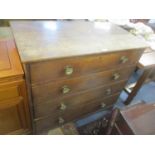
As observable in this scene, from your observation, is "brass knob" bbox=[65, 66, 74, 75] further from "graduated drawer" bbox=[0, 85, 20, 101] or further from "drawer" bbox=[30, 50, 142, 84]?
"graduated drawer" bbox=[0, 85, 20, 101]

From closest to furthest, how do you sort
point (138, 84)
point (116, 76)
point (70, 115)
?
point (116, 76), point (70, 115), point (138, 84)

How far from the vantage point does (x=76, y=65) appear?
84 centimetres

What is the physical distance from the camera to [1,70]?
751 mm

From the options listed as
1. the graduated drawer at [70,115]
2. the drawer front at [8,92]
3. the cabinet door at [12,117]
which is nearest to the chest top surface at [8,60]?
the drawer front at [8,92]

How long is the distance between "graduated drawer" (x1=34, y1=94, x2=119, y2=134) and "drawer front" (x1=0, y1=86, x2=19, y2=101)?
1.21 ft

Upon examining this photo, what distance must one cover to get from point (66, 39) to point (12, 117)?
69 cm

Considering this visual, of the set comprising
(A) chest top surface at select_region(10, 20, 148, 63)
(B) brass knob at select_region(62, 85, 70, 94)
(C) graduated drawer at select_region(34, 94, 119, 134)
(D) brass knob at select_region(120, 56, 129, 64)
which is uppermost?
(A) chest top surface at select_region(10, 20, 148, 63)

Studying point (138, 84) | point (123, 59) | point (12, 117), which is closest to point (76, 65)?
point (123, 59)

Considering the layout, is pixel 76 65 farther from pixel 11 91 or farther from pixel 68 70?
pixel 11 91

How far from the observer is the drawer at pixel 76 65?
2.46 feet

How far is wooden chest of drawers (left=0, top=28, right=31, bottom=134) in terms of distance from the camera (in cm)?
77

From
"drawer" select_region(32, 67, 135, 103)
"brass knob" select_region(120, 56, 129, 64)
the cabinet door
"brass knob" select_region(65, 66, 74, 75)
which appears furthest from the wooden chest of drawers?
"brass knob" select_region(120, 56, 129, 64)
